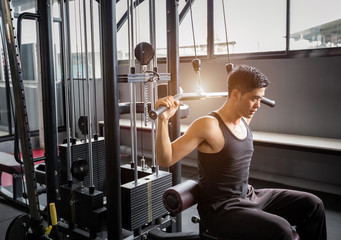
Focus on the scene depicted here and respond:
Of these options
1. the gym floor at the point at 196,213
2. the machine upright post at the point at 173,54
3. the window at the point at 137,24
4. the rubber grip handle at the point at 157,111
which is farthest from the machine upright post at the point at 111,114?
the window at the point at 137,24

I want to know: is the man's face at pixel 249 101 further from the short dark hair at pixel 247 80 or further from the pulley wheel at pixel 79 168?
the pulley wheel at pixel 79 168

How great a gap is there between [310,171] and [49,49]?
2.80m

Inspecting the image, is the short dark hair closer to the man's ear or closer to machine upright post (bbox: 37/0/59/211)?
the man's ear

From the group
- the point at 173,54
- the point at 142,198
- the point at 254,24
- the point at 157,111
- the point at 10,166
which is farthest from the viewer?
the point at 254,24

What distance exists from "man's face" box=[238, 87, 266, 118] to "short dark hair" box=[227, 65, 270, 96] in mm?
21

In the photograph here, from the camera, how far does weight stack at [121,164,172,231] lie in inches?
75.8

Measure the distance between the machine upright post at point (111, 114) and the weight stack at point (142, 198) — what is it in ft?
0.24

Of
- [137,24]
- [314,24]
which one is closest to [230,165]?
[314,24]

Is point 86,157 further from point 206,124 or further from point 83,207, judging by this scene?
point 206,124

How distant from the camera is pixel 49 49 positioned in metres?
2.27

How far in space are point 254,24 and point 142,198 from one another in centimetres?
267

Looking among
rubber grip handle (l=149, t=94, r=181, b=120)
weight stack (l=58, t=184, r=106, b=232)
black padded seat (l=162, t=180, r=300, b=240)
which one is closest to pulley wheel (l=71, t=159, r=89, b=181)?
weight stack (l=58, t=184, r=106, b=232)

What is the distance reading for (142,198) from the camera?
1990 mm

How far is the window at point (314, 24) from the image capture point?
335 cm
